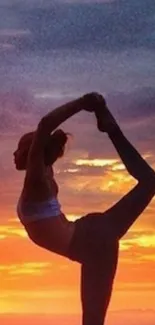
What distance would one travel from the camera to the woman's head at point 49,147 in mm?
13523

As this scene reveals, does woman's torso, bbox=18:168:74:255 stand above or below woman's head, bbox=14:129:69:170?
below

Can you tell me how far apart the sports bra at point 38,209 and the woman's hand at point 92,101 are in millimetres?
1076

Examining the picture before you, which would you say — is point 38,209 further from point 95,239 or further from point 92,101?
point 92,101

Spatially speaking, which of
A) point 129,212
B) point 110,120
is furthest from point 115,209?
point 110,120

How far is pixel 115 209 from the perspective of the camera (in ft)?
44.4

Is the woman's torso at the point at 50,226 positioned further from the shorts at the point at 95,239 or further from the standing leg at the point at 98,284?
the standing leg at the point at 98,284

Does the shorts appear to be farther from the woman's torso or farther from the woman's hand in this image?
the woman's hand

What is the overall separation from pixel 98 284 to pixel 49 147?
5.14ft

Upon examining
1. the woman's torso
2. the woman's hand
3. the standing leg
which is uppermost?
the woman's hand

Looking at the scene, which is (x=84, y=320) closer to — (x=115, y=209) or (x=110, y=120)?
(x=115, y=209)

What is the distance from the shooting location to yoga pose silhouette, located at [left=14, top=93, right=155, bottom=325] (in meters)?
13.5

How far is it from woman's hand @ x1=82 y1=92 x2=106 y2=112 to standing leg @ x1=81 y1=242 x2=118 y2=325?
58.5 inches

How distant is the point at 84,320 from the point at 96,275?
567 mm

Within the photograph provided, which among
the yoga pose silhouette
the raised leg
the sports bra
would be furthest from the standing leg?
the sports bra
